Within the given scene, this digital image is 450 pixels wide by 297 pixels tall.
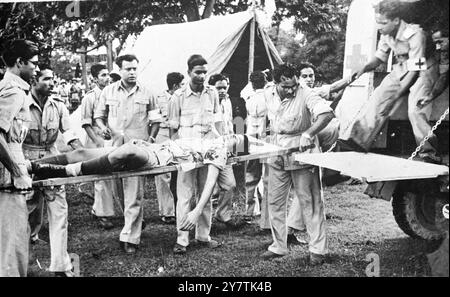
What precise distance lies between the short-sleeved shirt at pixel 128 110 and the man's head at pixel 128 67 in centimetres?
9

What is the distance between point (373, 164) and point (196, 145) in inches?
69.9

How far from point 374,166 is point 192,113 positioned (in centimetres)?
198

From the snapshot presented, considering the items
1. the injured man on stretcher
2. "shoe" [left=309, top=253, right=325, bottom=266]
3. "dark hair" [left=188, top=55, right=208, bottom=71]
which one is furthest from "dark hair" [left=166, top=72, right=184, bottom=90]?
→ "shoe" [left=309, top=253, right=325, bottom=266]

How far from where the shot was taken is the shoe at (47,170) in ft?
13.4

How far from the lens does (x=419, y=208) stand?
409 cm

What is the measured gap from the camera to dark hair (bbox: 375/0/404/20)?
3.82 m

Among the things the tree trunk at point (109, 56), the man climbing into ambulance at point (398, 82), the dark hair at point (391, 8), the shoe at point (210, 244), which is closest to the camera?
the man climbing into ambulance at point (398, 82)

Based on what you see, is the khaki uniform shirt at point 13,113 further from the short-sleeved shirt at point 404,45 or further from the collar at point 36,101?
the short-sleeved shirt at point 404,45

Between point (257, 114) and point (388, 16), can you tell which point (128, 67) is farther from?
point (388, 16)

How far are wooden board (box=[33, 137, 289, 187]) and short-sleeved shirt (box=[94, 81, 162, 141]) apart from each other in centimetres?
75

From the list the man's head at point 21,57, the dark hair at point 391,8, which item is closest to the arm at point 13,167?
the man's head at point 21,57

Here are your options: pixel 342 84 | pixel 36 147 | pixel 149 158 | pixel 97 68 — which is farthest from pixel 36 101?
pixel 342 84
